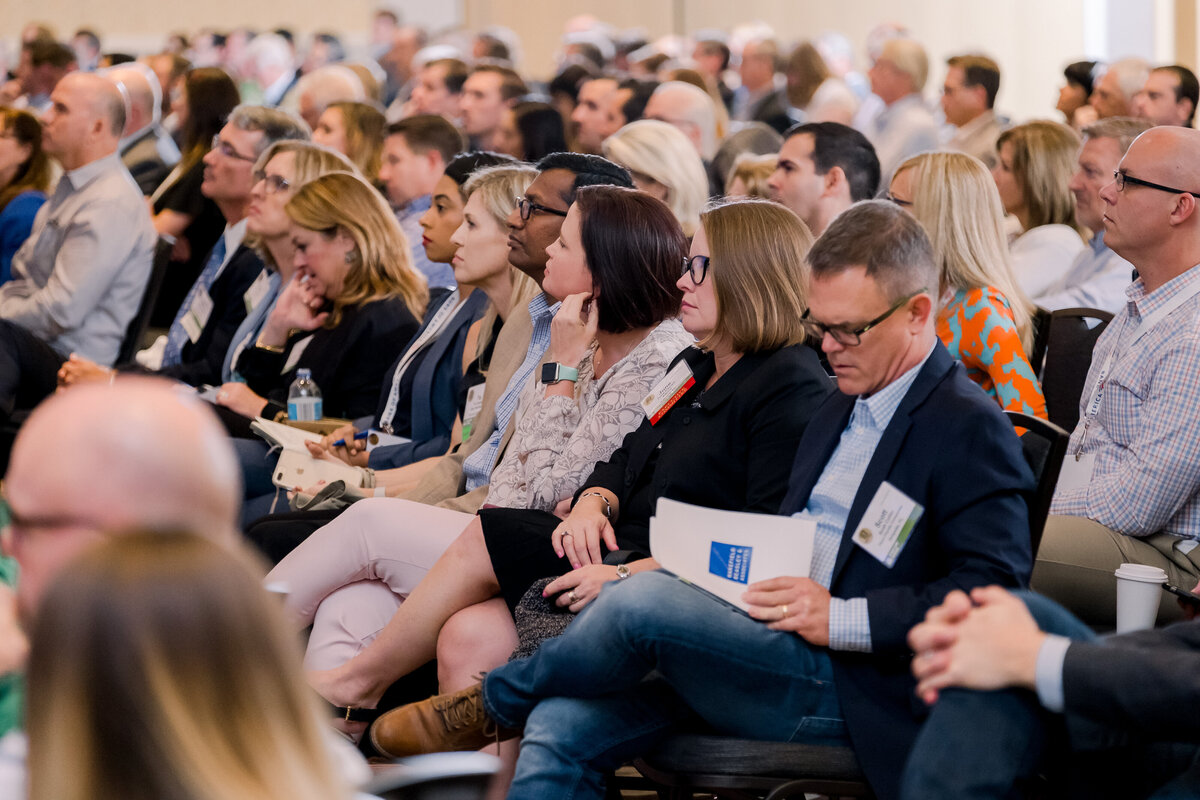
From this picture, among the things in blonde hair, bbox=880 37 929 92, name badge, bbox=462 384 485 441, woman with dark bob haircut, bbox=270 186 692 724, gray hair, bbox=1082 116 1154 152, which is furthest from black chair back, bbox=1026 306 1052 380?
blonde hair, bbox=880 37 929 92

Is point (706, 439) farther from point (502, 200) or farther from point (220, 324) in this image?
point (220, 324)

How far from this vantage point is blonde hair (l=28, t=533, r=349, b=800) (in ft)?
2.86

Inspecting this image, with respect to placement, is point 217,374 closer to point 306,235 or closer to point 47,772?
point 306,235

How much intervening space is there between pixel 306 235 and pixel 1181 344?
8.55 feet

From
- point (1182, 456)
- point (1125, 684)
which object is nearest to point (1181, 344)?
point (1182, 456)

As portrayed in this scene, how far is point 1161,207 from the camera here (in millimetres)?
2822

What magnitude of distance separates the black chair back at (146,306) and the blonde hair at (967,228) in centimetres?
308

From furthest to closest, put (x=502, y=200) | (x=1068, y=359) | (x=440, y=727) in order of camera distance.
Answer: (x=502, y=200), (x=1068, y=359), (x=440, y=727)

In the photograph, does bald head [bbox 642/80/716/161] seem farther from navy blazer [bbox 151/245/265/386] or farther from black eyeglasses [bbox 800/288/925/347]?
black eyeglasses [bbox 800/288/925/347]

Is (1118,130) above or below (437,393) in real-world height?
above

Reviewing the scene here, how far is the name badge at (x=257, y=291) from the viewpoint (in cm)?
484

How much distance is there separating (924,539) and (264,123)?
428 centimetres

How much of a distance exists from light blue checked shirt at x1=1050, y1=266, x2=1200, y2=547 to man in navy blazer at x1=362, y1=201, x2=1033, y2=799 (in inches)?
26.5

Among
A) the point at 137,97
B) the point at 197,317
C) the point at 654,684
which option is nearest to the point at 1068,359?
the point at 654,684
